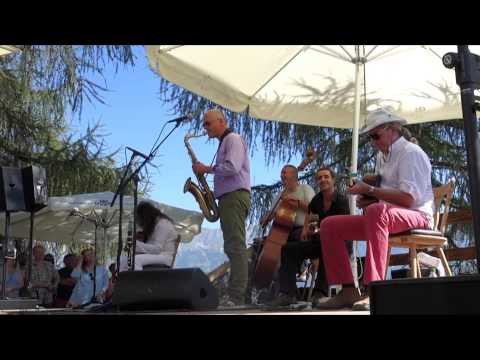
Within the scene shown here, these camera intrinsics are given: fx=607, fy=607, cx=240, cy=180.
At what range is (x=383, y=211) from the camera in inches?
140

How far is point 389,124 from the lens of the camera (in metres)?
3.87

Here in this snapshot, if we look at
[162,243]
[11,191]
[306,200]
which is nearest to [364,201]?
[306,200]

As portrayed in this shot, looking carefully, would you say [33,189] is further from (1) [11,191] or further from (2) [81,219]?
(2) [81,219]

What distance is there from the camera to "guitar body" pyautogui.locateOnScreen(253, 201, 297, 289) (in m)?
5.33

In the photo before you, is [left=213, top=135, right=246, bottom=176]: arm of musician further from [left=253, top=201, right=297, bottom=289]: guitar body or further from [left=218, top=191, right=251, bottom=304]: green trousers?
[left=253, top=201, right=297, bottom=289]: guitar body

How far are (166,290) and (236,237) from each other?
1000 mm

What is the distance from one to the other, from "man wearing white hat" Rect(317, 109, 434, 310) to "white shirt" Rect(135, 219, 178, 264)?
88.0 inches

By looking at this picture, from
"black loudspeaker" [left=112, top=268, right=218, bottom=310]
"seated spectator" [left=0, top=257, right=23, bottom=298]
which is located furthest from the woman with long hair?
"seated spectator" [left=0, top=257, right=23, bottom=298]

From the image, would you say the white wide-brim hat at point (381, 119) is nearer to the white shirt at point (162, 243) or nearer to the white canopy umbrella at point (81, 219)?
the white shirt at point (162, 243)

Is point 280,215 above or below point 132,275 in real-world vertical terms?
above
